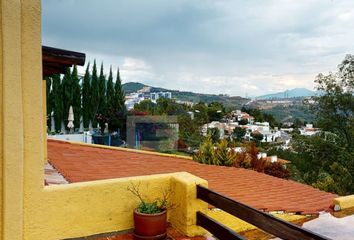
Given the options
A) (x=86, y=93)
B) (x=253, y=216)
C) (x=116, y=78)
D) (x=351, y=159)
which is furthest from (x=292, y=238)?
(x=116, y=78)

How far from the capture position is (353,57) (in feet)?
71.8

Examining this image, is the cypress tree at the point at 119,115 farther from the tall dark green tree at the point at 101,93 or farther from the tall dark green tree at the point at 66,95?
the tall dark green tree at the point at 66,95

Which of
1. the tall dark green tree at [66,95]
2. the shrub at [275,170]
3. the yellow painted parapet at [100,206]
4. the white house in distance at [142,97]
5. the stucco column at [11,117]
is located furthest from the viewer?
the white house in distance at [142,97]

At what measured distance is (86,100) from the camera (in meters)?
27.2

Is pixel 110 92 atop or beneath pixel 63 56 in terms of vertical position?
atop

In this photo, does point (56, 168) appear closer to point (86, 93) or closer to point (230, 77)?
point (86, 93)

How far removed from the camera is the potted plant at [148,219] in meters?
3.48

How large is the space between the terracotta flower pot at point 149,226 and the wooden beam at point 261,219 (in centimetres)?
53

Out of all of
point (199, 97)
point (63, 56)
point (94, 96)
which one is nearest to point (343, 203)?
point (63, 56)

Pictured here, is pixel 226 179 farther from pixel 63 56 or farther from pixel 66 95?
pixel 66 95

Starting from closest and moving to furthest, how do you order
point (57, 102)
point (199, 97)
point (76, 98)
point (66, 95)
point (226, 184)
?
point (226, 184), point (57, 102), point (66, 95), point (76, 98), point (199, 97)

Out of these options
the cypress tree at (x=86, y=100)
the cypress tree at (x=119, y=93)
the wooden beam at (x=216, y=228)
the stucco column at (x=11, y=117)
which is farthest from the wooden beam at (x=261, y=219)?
the cypress tree at (x=119, y=93)

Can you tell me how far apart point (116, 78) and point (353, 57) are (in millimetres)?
19825

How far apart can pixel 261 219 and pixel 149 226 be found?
1279mm
